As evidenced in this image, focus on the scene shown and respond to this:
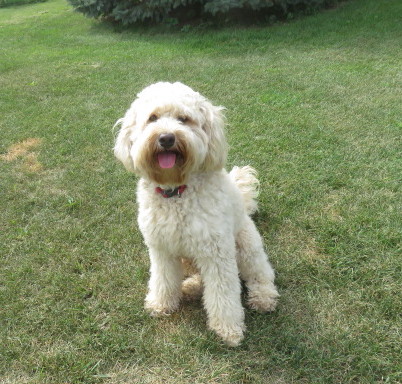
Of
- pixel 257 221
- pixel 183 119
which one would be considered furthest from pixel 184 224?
pixel 257 221

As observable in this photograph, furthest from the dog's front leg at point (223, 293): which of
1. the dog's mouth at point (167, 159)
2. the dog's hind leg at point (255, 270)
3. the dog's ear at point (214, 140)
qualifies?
the dog's mouth at point (167, 159)

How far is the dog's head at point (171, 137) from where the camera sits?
7.21ft

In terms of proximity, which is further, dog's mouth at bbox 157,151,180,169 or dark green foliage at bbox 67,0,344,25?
dark green foliage at bbox 67,0,344,25

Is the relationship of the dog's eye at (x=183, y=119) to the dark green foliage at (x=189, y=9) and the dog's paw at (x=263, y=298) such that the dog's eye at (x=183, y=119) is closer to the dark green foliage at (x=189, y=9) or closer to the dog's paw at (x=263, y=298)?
the dog's paw at (x=263, y=298)

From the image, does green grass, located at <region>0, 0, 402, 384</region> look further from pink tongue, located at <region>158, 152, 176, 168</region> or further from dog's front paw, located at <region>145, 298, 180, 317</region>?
pink tongue, located at <region>158, 152, 176, 168</region>

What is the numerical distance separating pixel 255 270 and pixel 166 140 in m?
1.30

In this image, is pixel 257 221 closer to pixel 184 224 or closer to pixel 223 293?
pixel 223 293

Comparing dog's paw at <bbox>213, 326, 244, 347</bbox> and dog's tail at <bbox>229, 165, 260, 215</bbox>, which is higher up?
dog's tail at <bbox>229, 165, 260, 215</bbox>

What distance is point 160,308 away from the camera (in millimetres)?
2807

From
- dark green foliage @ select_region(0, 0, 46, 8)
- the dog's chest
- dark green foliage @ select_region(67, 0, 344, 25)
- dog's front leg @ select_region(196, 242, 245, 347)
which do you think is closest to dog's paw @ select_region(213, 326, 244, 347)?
dog's front leg @ select_region(196, 242, 245, 347)

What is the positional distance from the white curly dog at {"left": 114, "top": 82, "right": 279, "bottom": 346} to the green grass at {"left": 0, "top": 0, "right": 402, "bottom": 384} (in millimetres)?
246

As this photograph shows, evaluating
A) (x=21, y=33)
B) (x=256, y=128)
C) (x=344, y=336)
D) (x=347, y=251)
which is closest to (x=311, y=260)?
(x=347, y=251)

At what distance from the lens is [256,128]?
5.21 metres

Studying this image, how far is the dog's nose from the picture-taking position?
7.06 ft
